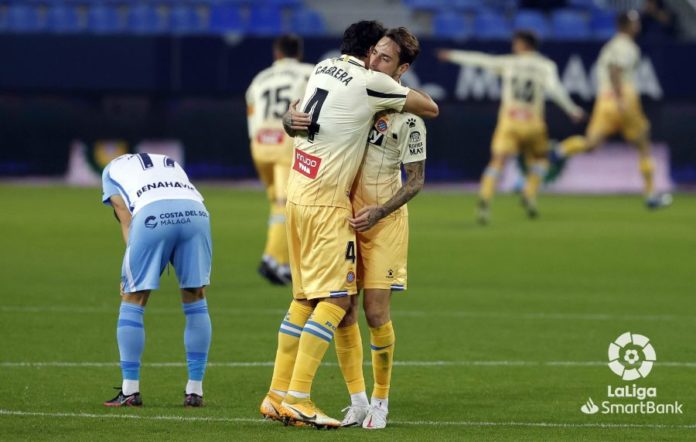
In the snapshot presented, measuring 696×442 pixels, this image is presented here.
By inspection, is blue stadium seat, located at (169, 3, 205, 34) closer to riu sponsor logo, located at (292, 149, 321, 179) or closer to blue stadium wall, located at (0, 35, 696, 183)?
blue stadium wall, located at (0, 35, 696, 183)

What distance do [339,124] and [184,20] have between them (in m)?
21.2

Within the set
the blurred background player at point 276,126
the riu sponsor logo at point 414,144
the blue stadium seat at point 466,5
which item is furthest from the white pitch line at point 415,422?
the blue stadium seat at point 466,5

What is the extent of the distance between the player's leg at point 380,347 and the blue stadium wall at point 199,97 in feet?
61.0

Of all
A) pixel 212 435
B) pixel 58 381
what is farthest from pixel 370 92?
pixel 58 381

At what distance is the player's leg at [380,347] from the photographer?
7652 millimetres

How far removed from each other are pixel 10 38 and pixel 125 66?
6.76 ft

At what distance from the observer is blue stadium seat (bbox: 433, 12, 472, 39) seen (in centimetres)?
2839

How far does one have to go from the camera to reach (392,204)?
763cm

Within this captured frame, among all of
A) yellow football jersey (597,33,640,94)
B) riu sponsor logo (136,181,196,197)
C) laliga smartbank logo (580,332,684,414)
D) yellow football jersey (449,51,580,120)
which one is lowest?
laliga smartbank logo (580,332,684,414)

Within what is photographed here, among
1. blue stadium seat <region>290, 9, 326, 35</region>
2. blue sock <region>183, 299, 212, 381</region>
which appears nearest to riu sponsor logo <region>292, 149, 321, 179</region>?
blue sock <region>183, 299, 212, 381</region>

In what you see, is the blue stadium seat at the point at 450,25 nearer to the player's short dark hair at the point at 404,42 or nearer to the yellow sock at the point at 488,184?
the yellow sock at the point at 488,184

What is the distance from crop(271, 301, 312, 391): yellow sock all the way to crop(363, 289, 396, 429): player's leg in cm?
33

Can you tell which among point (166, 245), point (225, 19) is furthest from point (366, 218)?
point (225, 19)

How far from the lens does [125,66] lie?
86.7ft
